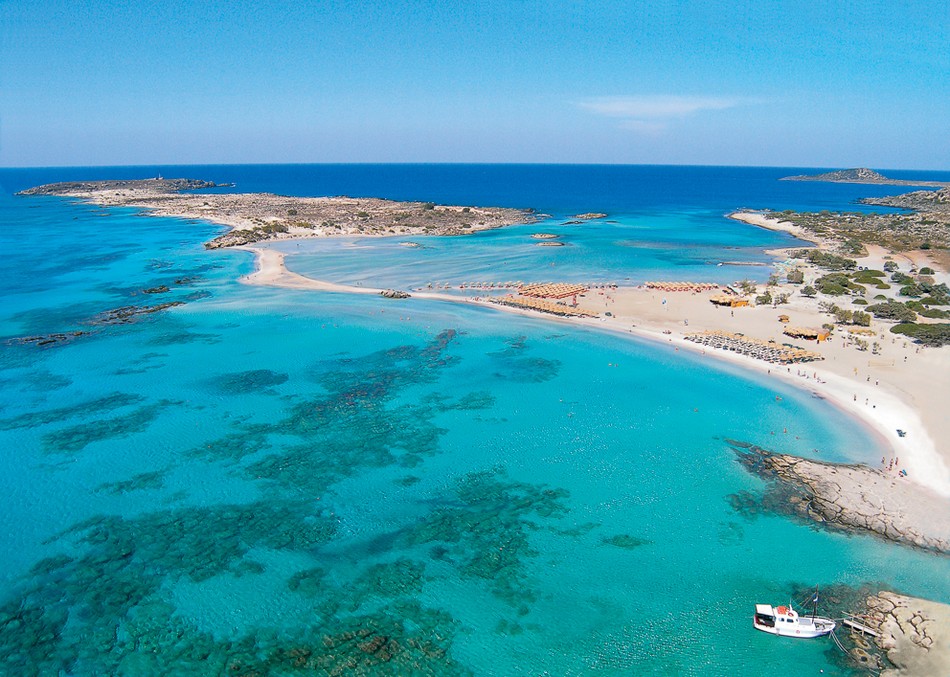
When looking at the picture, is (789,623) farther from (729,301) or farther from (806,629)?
(729,301)

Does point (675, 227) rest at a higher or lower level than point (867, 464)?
higher

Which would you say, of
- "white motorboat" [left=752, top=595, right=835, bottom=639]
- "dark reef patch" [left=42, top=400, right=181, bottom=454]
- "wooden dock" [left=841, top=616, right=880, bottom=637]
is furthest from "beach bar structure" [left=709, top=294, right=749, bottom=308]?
"dark reef patch" [left=42, top=400, right=181, bottom=454]

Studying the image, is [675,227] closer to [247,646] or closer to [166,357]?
[166,357]

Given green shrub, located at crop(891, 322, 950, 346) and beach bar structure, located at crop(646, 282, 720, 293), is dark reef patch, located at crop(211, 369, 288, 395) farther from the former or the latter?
green shrub, located at crop(891, 322, 950, 346)

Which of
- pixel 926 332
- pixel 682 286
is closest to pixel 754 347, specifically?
pixel 926 332

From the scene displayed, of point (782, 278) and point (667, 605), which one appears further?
point (782, 278)

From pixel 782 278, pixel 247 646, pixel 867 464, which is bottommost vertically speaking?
pixel 247 646

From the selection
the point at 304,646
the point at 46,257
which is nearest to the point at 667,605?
the point at 304,646
